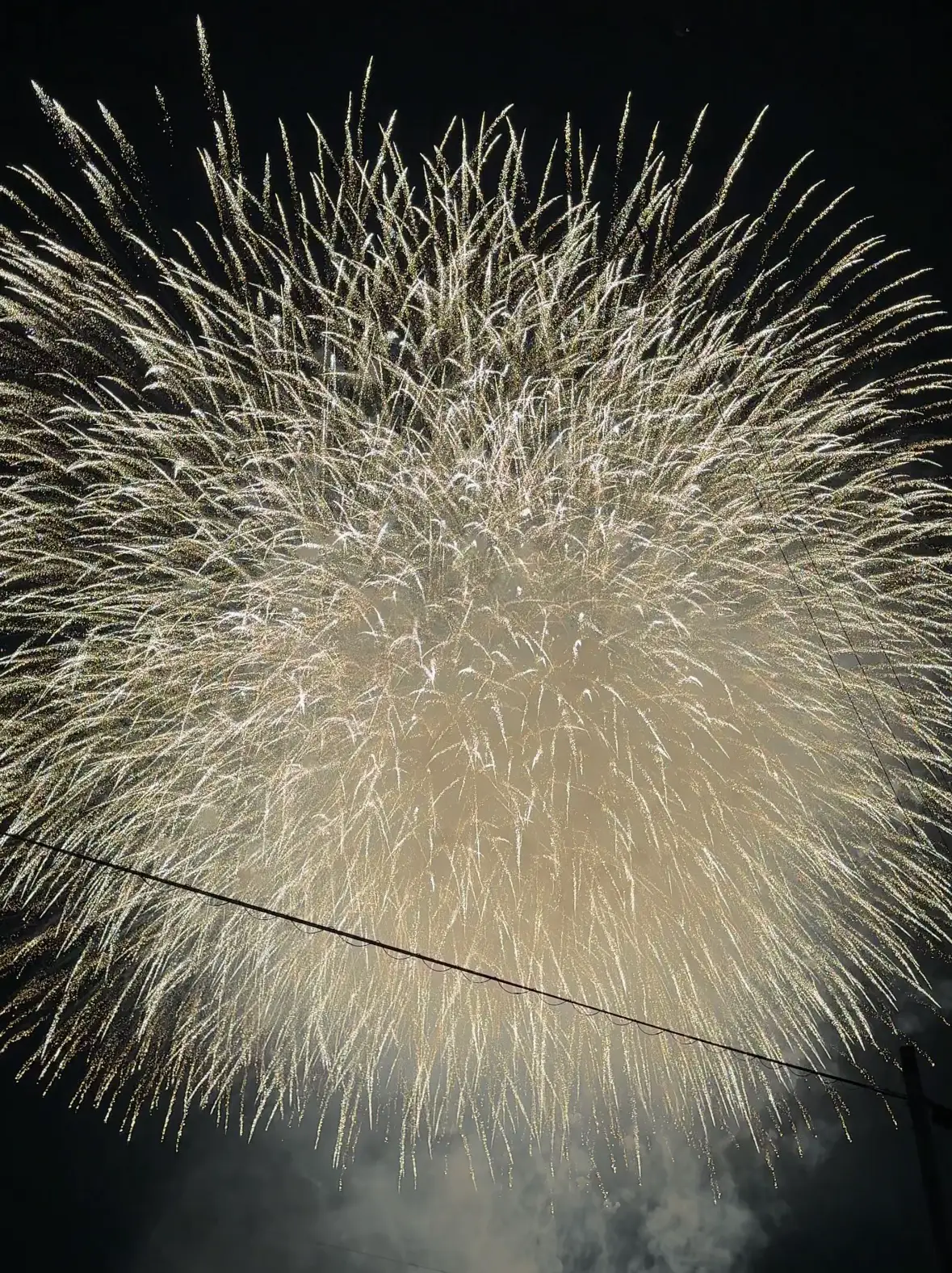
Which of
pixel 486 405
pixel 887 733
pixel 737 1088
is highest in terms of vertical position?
pixel 486 405

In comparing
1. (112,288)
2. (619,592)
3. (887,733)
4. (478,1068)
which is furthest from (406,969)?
(112,288)

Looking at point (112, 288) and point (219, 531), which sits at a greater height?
point (112, 288)

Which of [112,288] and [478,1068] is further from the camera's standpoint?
[478,1068]


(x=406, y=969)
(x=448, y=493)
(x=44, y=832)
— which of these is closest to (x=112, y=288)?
(x=448, y=493)

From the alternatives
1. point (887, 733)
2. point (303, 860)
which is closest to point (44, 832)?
point (303, 860)

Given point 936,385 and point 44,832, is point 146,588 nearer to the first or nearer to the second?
point 44,832

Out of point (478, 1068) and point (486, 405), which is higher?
point (486, 405)

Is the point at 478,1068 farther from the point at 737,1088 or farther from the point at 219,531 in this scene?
the point at 219,531

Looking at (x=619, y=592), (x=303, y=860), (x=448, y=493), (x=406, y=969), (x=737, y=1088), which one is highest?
(x=448, y=493)

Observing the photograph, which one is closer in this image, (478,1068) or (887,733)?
(887,733)
